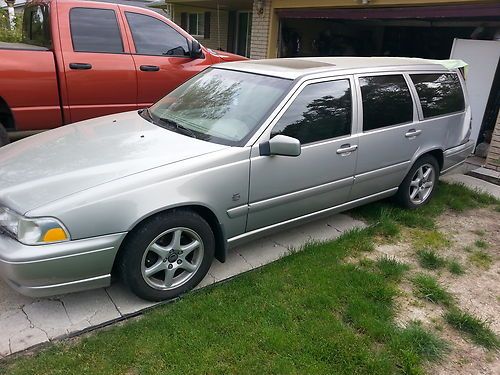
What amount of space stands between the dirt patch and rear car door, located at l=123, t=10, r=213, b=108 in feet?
11.6

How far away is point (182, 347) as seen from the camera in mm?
2539

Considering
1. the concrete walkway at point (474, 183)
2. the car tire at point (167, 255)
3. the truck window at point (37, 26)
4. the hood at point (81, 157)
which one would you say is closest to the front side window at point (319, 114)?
the hood at point (81, 157)

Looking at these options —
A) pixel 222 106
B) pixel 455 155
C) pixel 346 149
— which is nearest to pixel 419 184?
pixel 455 155

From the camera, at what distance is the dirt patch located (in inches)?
106

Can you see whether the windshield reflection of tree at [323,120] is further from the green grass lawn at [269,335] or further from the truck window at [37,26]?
the truck window at [37,26]

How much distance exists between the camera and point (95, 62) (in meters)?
5.13

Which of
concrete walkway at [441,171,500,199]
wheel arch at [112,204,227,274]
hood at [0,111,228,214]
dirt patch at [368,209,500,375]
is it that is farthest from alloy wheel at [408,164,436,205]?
hood at [0,111,228,214]

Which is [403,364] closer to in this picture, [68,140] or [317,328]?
[317,328]

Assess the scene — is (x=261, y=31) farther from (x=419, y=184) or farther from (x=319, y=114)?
(x=319, y=114)

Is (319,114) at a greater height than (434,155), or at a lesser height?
greater

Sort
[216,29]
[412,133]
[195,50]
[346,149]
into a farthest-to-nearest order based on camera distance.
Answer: [216,29]
[195,50]
[412,133]
[346,149]

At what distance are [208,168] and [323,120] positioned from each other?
123cm

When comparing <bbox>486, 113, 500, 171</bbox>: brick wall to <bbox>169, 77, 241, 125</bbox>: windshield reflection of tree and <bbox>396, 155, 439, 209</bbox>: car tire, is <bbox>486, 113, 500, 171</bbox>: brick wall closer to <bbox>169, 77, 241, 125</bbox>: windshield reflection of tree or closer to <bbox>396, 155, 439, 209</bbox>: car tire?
<bbox>396, 155, 439, 209</bbox>: car tire

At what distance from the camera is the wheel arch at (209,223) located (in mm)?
2715
